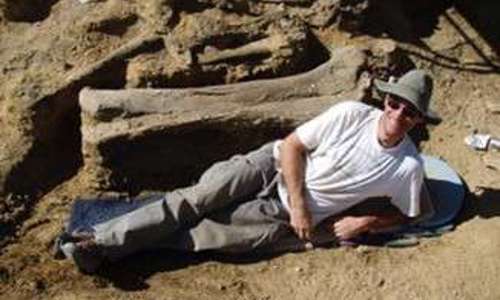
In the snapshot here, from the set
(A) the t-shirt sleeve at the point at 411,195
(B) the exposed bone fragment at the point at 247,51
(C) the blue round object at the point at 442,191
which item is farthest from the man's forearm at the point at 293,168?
(B) the exposed bone fragment at the point at 247,51

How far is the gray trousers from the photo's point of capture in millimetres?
5605

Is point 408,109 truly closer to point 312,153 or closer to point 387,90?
point 387,90

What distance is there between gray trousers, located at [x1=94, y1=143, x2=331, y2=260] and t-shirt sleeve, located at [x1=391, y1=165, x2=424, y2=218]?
67 cm

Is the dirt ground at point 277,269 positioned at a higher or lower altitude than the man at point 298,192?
lower

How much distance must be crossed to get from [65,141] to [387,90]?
2297mm

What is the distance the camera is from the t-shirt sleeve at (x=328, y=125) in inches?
217

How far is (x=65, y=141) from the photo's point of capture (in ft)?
21.4

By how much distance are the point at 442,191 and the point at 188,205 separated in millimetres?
1675

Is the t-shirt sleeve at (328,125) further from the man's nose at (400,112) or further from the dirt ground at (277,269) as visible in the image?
the dirt ground at (277,269)

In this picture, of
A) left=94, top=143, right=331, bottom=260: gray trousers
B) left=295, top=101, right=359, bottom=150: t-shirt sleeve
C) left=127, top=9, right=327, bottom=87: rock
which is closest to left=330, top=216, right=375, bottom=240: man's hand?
left=94, top=143, right=331, bottom=260: gray trousers

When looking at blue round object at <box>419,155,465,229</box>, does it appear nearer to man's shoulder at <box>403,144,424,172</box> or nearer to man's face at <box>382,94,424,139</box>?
man's shoulder at <box>403,144,424,172</box>

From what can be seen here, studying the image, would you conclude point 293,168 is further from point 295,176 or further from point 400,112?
point 400,112

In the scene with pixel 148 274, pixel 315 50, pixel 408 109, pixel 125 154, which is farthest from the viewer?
pixel 315 50

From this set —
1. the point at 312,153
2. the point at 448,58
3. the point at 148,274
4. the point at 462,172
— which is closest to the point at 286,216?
the point at 312,153
